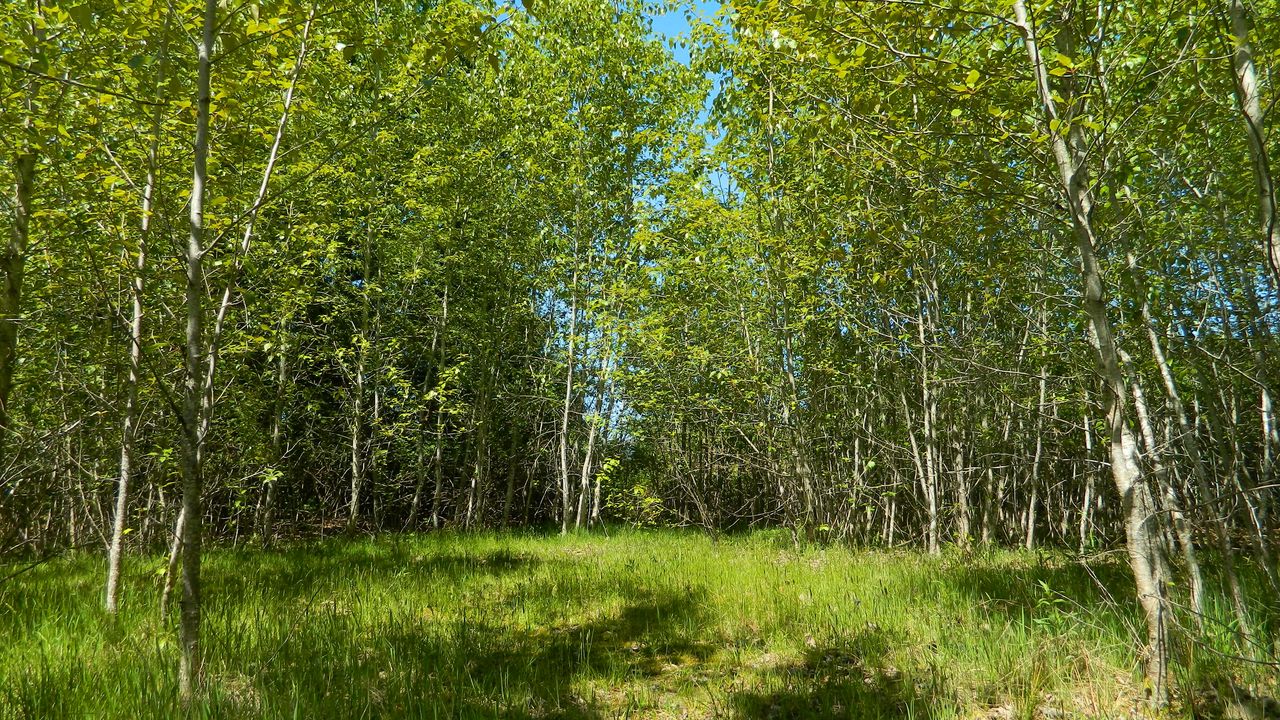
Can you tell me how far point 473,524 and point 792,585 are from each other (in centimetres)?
862

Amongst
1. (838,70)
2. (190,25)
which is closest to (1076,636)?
(838,70)

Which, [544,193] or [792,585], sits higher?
[544,193]

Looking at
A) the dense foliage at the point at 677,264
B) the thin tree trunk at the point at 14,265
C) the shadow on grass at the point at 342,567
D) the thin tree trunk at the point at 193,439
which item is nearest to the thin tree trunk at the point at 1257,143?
the dense foliage at the point at 677,264

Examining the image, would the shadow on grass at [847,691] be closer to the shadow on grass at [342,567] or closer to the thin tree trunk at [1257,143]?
the thin tree trunk at [1257,143]

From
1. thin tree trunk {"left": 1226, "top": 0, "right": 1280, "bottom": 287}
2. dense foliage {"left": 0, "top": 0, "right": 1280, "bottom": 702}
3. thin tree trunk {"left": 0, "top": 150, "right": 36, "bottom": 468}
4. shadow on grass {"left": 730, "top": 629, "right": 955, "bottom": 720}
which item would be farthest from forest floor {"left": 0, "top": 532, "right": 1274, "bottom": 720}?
thin tree trunk {"left": 0, "top": 150, "right": 36, "bottom": 468}

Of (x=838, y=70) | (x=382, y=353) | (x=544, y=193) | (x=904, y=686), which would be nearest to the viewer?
(x=838, y=70)

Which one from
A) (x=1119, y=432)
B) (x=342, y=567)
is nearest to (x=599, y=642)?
(x=1119, y=432)

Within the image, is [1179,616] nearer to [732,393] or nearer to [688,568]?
[688,568]

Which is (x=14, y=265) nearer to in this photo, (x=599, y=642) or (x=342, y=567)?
(x=342, y=567)

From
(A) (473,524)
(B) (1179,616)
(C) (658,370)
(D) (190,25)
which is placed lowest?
(A) (473,524)

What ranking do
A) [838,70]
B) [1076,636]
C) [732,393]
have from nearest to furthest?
[838,70] → [1076,636] → [732,393]

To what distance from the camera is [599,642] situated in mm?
4098

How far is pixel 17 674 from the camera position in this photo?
9.59 ft

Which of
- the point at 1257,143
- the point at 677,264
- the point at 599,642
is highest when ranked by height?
the point at 677,264
